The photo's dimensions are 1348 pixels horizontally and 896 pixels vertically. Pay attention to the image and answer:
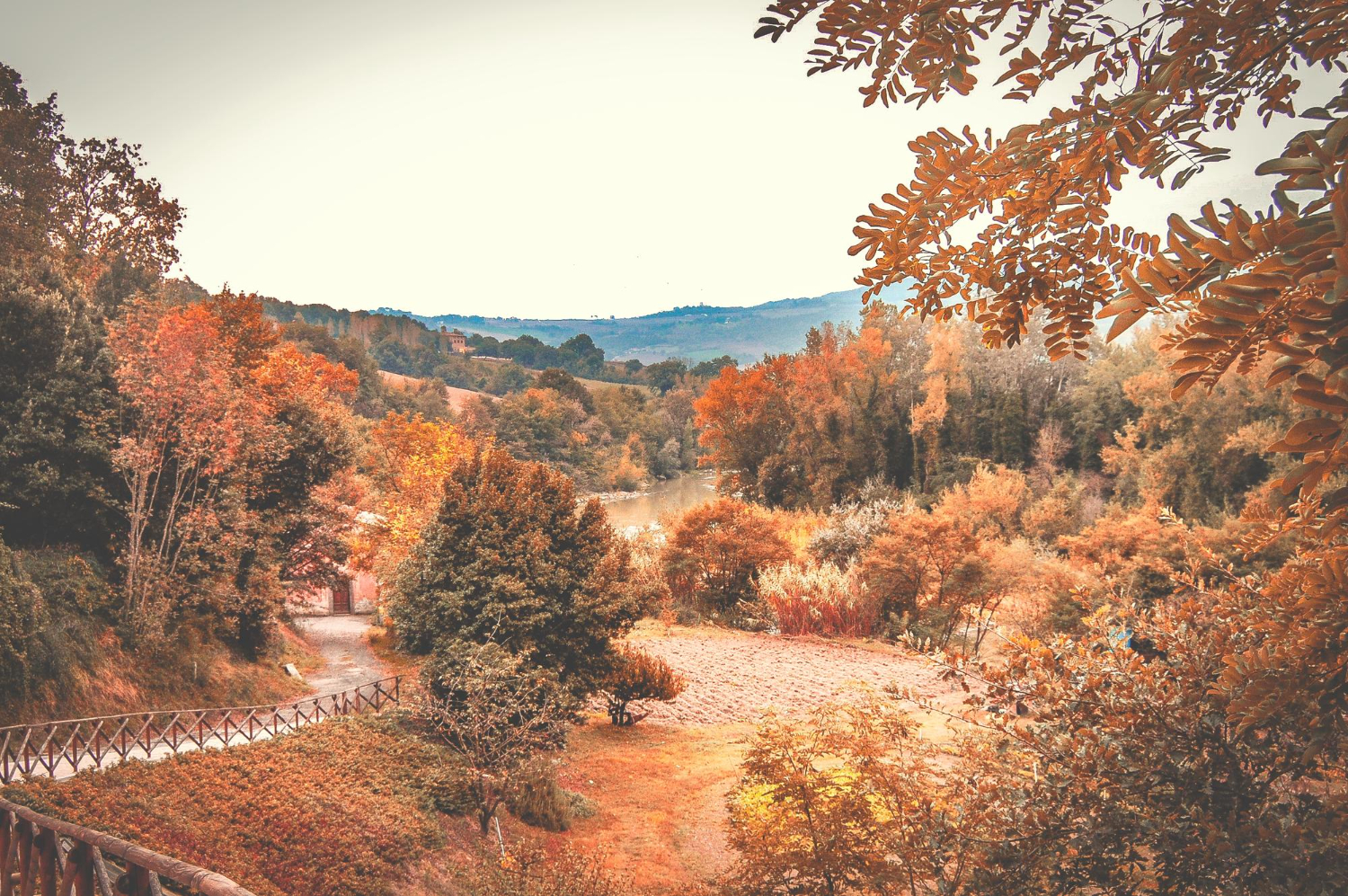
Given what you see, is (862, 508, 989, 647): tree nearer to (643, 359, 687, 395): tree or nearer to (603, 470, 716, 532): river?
(603, 470, 716, 532): river

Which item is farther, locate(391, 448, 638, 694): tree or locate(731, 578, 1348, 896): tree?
locate(391, 448, 638, 694): tree

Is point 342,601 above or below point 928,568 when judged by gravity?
below

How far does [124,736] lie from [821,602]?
15.0 m

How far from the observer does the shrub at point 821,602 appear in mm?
19156

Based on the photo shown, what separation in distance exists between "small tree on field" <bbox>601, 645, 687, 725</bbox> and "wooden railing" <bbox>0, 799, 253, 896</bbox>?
347 inches

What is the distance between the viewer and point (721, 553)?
73.0 ft

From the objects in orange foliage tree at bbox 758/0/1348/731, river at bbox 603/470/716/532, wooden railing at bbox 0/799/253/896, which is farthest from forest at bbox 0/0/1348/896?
river at bbox 603/470/716/532

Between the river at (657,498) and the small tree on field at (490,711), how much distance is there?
91.8 feet

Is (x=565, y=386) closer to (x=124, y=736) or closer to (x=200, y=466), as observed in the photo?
(x=200, y=466)

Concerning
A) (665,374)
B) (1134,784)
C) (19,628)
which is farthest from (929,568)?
(665,374)

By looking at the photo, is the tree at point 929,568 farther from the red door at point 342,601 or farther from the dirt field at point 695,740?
the red door at point 342,601

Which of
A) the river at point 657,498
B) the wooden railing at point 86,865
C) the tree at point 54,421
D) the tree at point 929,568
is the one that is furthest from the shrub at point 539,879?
the river at point 657,498

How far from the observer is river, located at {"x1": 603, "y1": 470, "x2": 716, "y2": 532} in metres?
43.6

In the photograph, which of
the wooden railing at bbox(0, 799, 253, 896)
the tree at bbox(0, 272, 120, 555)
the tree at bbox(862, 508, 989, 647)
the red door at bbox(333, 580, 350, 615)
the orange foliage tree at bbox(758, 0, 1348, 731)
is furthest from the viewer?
the red door at bbox(333, 580, 350, 615)
